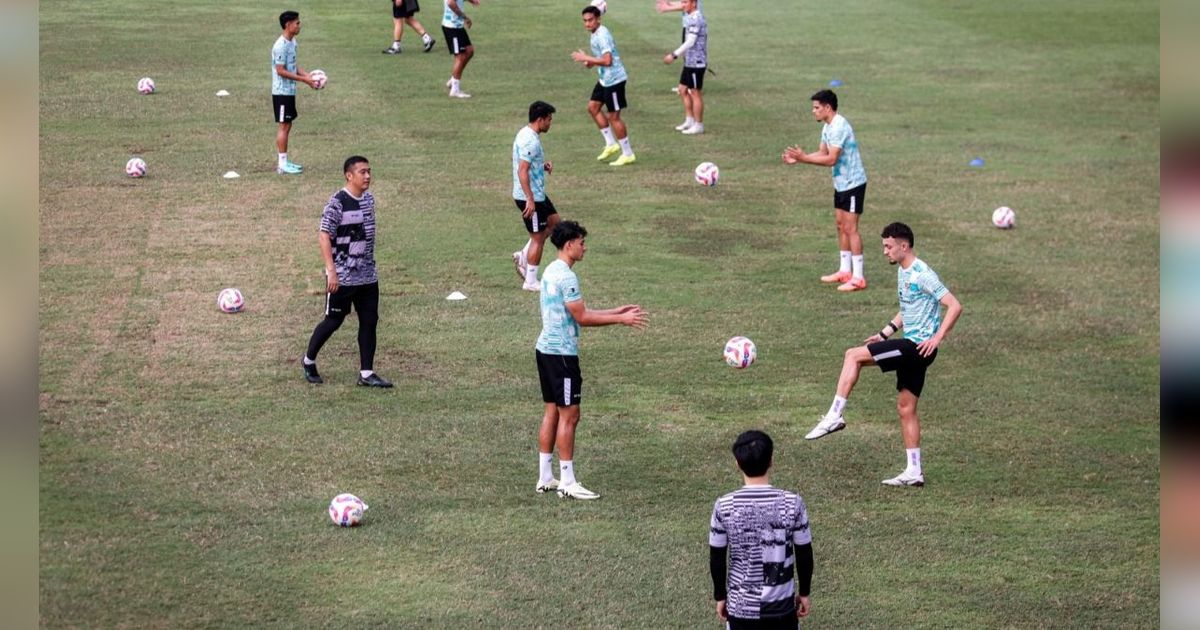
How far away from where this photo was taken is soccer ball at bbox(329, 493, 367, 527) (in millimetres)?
11445

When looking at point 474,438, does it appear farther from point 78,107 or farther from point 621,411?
point 78,107

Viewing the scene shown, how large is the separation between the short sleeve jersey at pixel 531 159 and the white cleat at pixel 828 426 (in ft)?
18.7

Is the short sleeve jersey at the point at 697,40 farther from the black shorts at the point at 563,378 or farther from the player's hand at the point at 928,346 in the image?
the black shorts at the point at 563,378

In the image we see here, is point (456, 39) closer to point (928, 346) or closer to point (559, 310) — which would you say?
point (559, 310)

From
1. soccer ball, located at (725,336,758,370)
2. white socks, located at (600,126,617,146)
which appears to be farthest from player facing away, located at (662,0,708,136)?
soccer ball, located at (725,336,758,370)

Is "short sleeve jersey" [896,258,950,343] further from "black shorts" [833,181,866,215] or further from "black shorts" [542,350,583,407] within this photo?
"black shorts" [833,181,866,215]

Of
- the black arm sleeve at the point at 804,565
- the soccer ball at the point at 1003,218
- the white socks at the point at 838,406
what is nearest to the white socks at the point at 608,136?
the soccer ball at the point at 1003,218

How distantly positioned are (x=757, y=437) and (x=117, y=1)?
106ft

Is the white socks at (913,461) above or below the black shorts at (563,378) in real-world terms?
below

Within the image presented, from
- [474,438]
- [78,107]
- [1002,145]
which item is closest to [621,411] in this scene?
[474,438]

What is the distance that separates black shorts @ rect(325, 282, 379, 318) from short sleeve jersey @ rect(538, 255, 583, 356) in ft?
10.9

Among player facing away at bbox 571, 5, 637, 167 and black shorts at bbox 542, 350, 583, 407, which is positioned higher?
player facing away at bbox 571, 5, 637, 167

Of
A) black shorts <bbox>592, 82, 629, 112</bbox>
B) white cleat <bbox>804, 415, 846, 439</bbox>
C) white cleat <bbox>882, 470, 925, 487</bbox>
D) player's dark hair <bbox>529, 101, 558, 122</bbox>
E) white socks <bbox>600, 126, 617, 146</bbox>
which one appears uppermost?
black shorts <bbox>592, 82, 629, 112</bbox>

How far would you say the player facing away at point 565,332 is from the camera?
11945 millimetres
